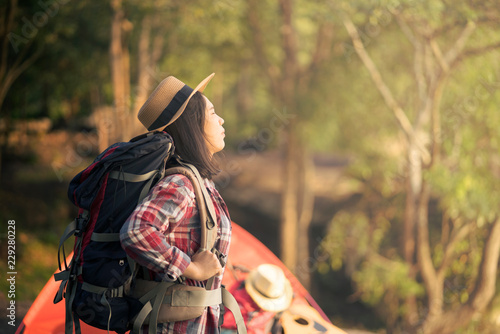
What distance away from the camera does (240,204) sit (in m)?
9.56

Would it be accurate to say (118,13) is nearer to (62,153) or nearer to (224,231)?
(62,153)

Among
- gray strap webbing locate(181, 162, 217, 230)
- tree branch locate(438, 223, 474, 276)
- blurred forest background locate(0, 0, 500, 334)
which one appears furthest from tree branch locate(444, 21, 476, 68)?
gray strap webbing locate(181, 162, 217, 230)

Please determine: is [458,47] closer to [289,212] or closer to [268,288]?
[289,212]

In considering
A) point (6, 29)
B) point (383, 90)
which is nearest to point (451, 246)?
point (383, 90)

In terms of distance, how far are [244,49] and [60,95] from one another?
126 inches

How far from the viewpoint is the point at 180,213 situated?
1.58 meters

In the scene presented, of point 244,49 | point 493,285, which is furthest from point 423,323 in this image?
point 244,49

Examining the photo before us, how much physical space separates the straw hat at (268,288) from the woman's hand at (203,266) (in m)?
1.39

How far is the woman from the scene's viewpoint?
5.00 ft

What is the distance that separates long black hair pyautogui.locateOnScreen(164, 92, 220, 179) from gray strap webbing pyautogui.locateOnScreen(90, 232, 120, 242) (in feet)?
1.17

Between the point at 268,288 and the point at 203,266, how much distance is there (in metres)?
1.44

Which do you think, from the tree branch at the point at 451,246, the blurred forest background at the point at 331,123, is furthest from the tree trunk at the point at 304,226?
the tree branch at the point at 451,246

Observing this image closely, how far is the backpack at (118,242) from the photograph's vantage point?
1.62 metres

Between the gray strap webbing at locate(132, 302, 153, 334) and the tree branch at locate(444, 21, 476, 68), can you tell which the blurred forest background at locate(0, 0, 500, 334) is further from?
the gray strap webbing at locate(132, 302, 153, 334)
